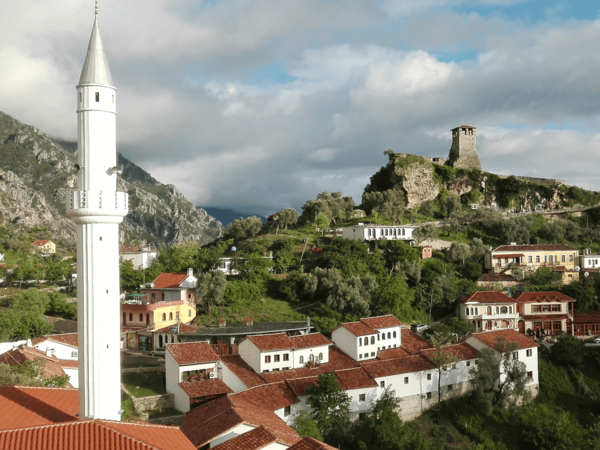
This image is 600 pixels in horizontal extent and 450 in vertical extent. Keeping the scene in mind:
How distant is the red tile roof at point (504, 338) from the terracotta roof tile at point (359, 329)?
8619 millimetres

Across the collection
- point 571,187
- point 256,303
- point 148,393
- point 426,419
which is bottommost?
point 426,419

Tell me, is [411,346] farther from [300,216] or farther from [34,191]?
[34,191]

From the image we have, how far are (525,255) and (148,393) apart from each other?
153ft

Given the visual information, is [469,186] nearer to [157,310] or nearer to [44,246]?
[157,310]

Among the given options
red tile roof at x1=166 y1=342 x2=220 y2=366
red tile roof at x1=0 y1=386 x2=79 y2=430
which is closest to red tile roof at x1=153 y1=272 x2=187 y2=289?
red tile roof at x1=166 y1=342 x2=220 y2=366

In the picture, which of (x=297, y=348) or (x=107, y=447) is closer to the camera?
(x=107, y=447)

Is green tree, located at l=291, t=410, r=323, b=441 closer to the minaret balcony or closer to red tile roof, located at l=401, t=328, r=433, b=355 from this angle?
red tile roof, located at l=401, t=328, r=433, b=355

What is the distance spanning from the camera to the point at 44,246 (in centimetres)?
9438

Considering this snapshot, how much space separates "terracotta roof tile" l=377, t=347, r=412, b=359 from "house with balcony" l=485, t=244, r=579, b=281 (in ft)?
84.0

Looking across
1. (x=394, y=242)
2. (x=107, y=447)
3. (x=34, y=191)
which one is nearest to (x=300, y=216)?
(x=394, y=242)

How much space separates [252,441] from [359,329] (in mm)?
22263

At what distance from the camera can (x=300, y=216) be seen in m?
84.0

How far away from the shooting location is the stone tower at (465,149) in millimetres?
94562

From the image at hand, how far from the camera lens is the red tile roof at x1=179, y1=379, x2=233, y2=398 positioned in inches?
1289
